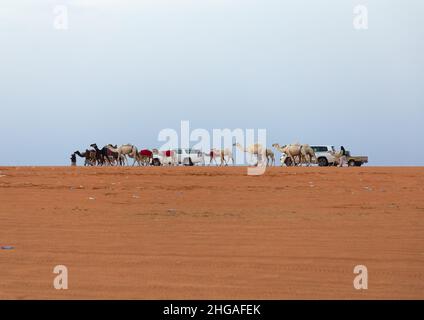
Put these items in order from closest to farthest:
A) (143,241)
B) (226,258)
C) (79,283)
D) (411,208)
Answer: (79,283) < (226,258) < (143,241) < (411,208)

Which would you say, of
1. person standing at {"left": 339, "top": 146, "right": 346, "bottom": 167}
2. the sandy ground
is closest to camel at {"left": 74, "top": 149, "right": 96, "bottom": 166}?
person standing at {"left": 339, "top": 146, "right": 346, "bottom": 167}

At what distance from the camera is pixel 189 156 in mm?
54750

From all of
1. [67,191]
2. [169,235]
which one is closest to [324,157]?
[67,191]

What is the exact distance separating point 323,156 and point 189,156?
893cm

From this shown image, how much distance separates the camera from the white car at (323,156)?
53.0 m

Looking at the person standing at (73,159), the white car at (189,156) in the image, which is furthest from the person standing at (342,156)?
the person standing at (73,159)

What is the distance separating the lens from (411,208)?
781 inches

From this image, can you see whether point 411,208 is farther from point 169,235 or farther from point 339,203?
point 169,235

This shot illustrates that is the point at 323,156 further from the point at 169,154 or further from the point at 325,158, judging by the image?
the point at 169,154

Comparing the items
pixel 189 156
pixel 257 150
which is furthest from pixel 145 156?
pixel 257 150

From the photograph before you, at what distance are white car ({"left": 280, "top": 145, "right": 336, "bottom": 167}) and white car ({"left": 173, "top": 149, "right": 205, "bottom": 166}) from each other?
18.5ft

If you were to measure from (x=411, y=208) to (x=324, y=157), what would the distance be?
33.4 meters

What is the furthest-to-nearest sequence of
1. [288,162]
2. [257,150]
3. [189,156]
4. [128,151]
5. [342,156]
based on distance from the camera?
[189,156] → [128,151] → [288,162] → [342,156] → [257,150]

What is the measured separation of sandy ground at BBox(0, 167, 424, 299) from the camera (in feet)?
30.6
